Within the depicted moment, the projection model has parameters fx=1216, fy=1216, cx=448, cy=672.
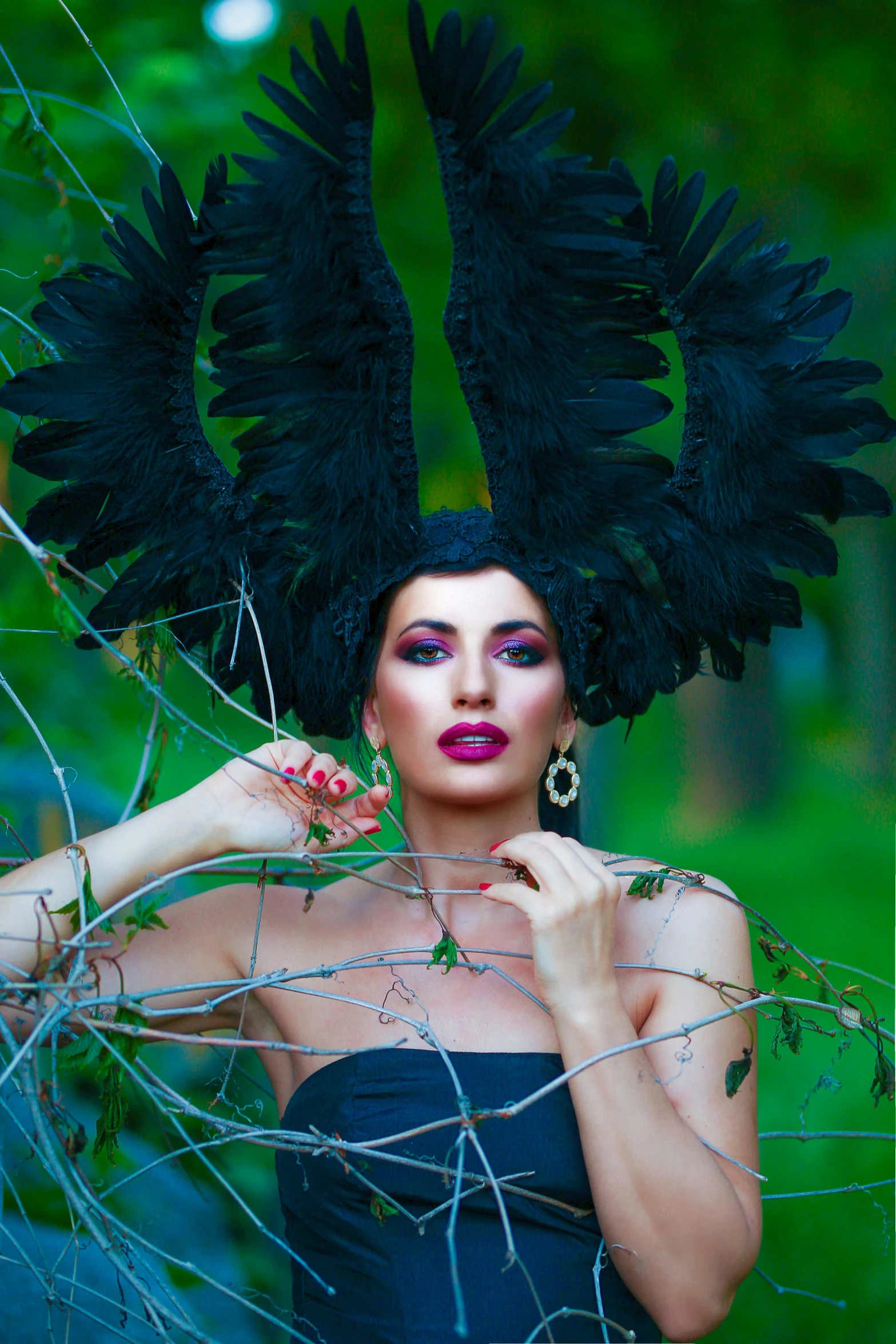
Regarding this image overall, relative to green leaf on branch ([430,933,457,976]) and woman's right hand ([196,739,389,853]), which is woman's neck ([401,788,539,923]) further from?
green leaf on branch ([430,933,457,976])

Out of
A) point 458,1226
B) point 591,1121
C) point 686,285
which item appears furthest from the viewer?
point 686,285

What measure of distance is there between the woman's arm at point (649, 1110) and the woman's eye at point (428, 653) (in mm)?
297

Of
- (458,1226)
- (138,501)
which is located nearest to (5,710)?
(138,501)

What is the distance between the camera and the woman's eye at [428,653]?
170 centimetres

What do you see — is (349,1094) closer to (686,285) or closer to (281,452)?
(281,452)

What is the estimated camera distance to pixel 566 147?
10.2ft

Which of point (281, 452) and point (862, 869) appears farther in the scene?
point (862, 869)

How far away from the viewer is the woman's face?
1652 millimetres

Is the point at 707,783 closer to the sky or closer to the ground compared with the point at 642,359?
closer to the ground

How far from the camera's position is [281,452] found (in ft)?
5.54

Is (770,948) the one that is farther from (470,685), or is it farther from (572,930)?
(470,685)

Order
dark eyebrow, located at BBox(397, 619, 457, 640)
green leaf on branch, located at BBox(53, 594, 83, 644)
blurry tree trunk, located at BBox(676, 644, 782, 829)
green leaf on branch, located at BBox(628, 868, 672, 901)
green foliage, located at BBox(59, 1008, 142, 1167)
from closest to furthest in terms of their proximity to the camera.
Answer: green leaf on branch, located at BBox(53, 594, 83, 644), green foliage, located at BBox(59, 1008, 142, 1167), green leaf on branch, located at BBox(628, 868, 672, 901), dark eyebrow, located at BBox(397, 619, 457, 640), blurry tree trunk, located at BBox(676, 644, 782, 829)

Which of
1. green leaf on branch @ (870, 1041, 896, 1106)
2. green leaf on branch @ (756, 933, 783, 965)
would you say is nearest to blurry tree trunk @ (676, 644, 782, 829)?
green leaf on branch @ (756, 933, 783, 965)

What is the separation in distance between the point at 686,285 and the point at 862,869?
2887 millimetres
